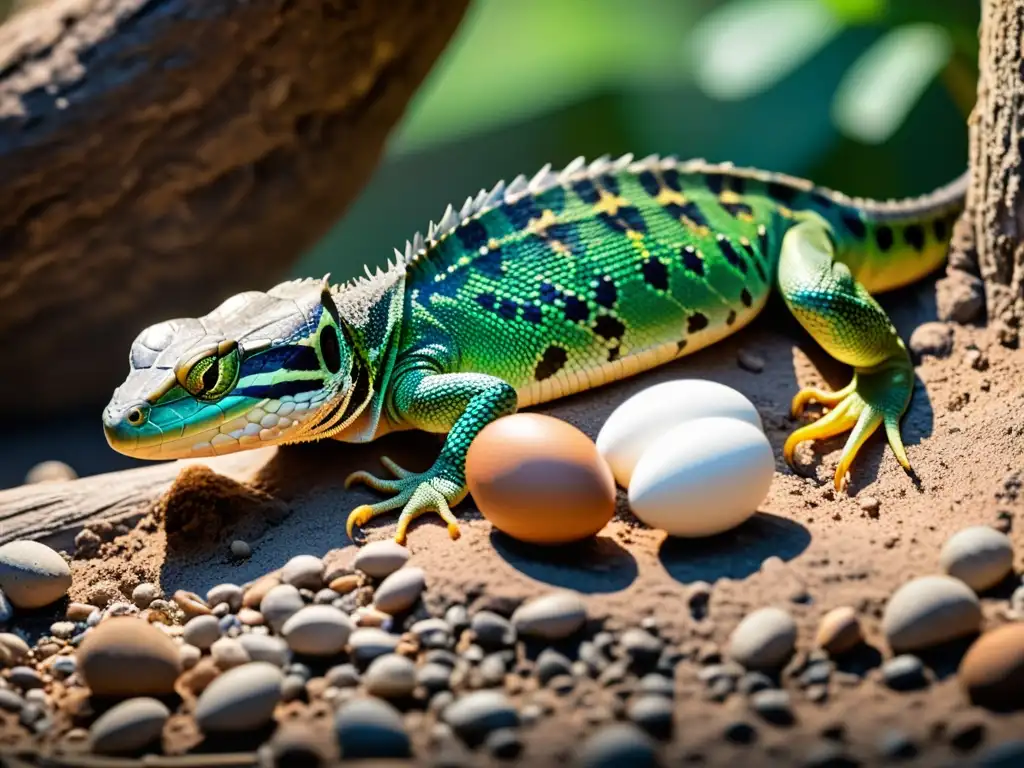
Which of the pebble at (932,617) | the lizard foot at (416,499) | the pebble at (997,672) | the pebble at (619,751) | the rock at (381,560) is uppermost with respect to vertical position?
the lizard foot at (416,499)

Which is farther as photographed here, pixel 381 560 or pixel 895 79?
pixel 895 79

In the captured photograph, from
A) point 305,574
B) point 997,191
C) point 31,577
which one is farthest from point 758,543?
point 31,577

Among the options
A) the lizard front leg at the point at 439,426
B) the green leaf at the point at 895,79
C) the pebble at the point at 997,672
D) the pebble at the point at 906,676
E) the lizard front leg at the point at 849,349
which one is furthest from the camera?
the green leaf at the point at 895,79

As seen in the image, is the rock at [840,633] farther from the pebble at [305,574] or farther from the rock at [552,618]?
the pebble at [305,574]

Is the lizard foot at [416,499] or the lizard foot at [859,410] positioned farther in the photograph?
the lizard foot at [859,410]

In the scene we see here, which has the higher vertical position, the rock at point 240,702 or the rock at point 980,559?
the rock at point 980,559

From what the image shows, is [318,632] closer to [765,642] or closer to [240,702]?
[240,702]

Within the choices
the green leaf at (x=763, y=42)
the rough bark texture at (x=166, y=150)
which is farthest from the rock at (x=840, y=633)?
the green leaf at (x=763, y=42)
